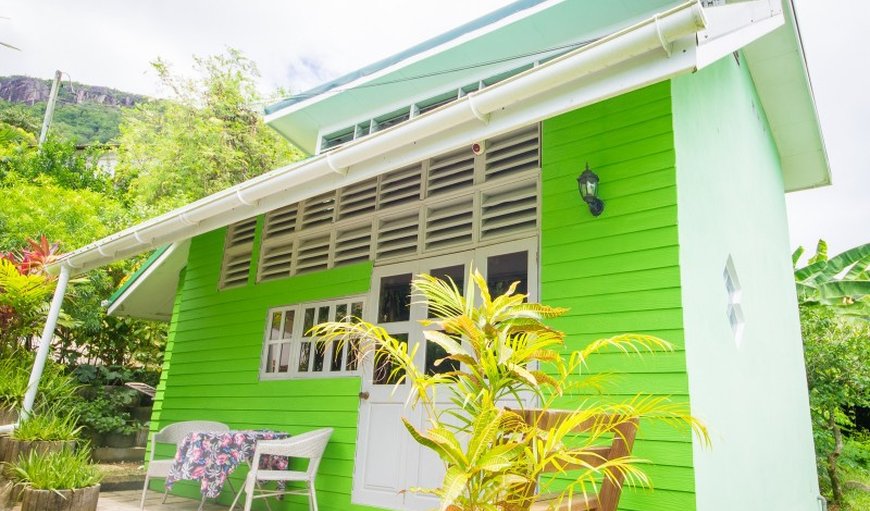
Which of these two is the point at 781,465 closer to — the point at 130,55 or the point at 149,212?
the point at 149,212

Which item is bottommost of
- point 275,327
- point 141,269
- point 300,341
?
point 300,341

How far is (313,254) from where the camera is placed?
18.9 ft

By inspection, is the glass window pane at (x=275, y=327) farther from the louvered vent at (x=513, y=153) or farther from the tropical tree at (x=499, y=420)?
the tropical tree at (x=499, y=420)

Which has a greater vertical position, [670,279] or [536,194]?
[536,194]

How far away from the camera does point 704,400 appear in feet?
10.6

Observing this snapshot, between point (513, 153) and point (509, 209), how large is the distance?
0.47 meters

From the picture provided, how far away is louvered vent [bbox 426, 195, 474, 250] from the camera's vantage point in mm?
4570

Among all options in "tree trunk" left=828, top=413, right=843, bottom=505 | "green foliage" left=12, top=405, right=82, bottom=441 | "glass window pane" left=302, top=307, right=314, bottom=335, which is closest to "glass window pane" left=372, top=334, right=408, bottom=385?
"glass window pane" left=302, top=307, right=314, bottom=335

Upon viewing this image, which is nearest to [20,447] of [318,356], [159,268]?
[318,356]

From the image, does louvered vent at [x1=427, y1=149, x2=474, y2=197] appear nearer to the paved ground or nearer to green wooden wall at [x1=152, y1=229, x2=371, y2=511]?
green wooden wall at [x1=152, y1=229, x2=371, y2=511]

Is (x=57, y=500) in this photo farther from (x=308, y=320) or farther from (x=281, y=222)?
(x=281, y=222)

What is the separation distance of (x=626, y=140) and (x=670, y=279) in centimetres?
102

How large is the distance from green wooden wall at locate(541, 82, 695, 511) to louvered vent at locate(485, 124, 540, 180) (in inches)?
6.2

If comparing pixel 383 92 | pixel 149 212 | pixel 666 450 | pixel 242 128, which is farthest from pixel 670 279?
pixel 242 128
